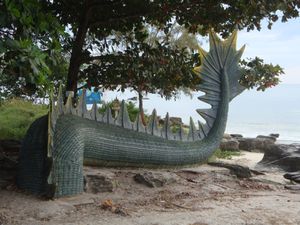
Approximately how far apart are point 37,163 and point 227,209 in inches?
63.2

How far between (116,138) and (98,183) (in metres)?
0.61

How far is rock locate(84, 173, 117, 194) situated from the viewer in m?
3.90

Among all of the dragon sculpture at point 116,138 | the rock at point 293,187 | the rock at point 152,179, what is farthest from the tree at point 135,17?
the rock at point 293,187

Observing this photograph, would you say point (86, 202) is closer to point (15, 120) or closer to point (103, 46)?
point (103, 46)

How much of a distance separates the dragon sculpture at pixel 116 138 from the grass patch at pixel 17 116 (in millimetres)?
2290

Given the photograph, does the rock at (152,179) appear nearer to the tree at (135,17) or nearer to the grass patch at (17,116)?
the tree at (135,17)

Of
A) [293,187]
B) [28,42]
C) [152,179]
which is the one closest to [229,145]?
[293,187]

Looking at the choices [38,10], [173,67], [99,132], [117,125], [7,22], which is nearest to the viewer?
[7,22]

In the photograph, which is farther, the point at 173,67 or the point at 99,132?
the point at 173,67

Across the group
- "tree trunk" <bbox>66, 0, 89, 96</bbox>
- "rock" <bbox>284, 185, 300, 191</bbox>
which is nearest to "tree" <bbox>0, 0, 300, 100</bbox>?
"tree trunk" <bbox>66, 0, 89, 96</bbox>

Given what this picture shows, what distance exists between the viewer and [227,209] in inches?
145

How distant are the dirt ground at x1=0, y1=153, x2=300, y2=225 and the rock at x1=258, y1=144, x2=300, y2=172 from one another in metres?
1.53

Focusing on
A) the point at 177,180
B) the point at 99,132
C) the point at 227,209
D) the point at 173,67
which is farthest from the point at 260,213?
the point at 173,67

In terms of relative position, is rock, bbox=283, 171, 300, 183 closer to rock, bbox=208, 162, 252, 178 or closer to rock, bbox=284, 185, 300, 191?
rock, bbox=284, 185, 300, 191
